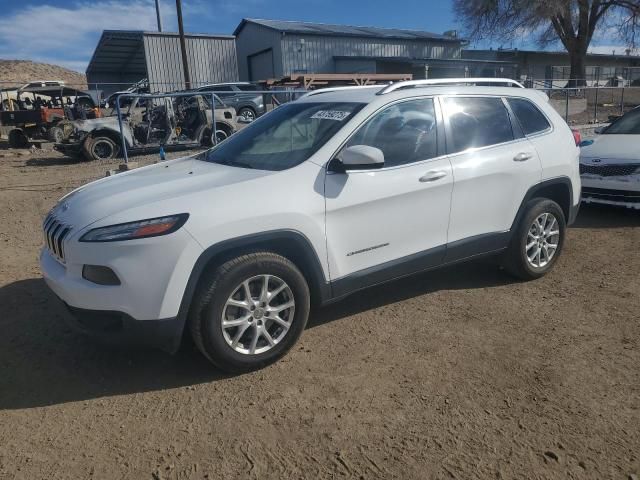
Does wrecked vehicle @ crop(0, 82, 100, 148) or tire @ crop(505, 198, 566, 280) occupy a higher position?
wrecked vehicle @ crop(0, 82, 100, 148)

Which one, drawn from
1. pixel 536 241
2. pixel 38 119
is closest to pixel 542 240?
pixel 536 241

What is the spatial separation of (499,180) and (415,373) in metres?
1.89

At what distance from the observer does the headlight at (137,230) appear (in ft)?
9.29

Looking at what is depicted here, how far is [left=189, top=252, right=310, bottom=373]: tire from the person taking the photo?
2969 millimetres

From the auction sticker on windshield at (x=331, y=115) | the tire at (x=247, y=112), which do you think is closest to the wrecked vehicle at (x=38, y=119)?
the tire at (x=247, y=112)

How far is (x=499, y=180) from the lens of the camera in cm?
420

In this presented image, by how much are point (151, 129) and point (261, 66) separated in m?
21.2

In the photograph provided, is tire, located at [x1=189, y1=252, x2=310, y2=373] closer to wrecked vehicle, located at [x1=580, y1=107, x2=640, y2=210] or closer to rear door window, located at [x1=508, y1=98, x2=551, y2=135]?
rear door window, located at [x1=508, y1=98, x2=551, y2=135]

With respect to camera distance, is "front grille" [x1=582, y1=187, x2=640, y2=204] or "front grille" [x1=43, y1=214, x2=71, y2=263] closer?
"front grille" [x1=43, y1=214, x2=71, y2=263]

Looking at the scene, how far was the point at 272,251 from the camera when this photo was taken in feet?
10.7

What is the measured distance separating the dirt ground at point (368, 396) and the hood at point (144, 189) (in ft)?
2.36

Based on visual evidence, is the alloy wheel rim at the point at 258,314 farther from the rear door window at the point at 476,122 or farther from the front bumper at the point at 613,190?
the front bumper at the point at 613,190

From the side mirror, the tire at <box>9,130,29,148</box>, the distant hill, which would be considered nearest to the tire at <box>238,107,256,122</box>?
the tire at <box>9,130,29,148</box>

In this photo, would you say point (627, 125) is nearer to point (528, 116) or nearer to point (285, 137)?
point (528, 116)
